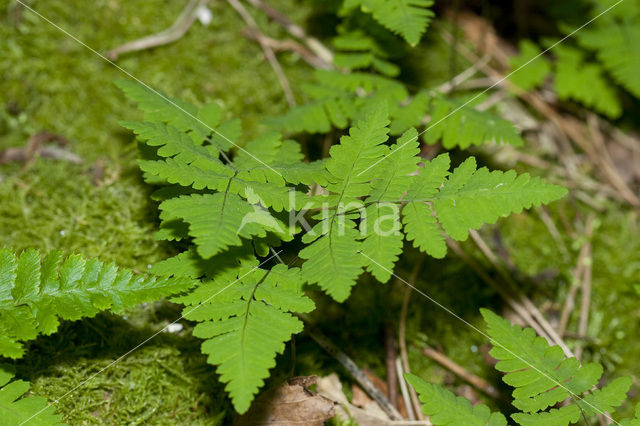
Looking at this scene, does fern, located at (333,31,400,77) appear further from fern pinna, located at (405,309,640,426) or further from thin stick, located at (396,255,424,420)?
fern pinna, located at (405,309,640,426)

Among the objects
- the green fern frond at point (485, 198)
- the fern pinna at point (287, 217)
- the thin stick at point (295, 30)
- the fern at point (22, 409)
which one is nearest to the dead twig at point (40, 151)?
the fern pinna at point (287, 217)

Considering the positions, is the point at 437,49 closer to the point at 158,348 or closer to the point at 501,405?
the point at 501,405

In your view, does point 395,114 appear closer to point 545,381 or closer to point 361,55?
point 361,55

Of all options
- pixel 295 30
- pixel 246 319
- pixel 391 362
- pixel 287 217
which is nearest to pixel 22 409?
pixel 246 319

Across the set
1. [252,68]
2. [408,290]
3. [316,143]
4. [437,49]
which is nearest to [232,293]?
[408,290]

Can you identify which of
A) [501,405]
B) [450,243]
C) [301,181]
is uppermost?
[301,181]

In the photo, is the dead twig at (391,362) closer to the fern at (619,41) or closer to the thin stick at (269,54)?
the thin stick at (269,54)

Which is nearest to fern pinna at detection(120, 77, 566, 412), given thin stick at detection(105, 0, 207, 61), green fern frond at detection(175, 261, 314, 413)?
green fern frond at detection(175, 261, 314, 413)
